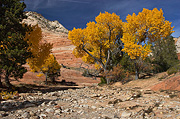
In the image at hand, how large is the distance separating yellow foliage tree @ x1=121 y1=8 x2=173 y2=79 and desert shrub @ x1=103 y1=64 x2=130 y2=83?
1888mm

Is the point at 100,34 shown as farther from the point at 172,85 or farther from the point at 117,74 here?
the point at 172,85

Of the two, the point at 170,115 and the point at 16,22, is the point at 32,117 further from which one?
the point at 16,22

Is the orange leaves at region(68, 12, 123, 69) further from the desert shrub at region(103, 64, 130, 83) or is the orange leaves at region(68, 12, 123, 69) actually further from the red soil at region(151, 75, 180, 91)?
the red soil at region(151, 75, 180, 91)

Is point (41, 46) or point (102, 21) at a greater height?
point (102, 21)

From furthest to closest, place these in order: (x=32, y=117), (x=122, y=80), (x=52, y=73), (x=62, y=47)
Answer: (x=62, y=47) → (x=52, y=73) → (x=122, y=80) → (x=32, y=117)

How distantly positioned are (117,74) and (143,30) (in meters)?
5.30

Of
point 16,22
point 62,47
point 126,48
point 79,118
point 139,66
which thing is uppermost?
point 62,47

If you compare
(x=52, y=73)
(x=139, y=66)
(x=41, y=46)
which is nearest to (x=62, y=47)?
(x=52, y=73)

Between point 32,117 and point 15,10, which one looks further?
point 15,10

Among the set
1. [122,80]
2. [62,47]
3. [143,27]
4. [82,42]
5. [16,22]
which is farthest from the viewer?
[62,47]

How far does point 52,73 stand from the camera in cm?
2905

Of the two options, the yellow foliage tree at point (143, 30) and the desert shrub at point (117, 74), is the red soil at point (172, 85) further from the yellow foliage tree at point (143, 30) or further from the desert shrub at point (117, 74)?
the desert shrub at point (117, 74)

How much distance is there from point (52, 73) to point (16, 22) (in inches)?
682

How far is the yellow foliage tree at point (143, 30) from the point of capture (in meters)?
13.4
